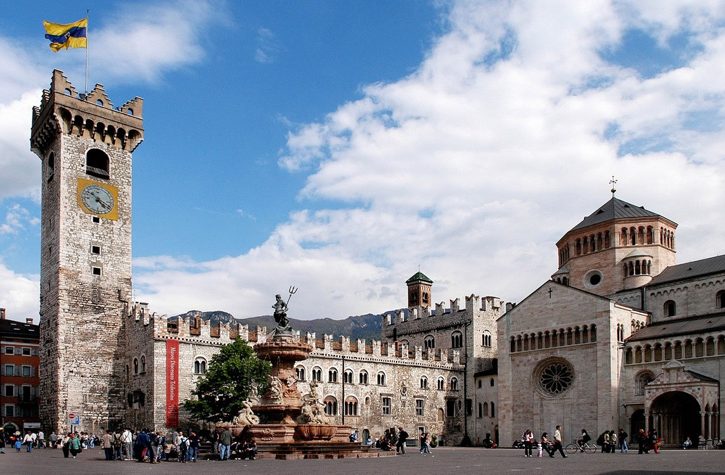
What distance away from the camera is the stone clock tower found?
63.9 meters

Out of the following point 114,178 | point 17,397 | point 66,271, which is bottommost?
point 17,397

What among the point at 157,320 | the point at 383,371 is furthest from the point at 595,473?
the point at 383,371

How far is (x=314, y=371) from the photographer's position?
72.2 m

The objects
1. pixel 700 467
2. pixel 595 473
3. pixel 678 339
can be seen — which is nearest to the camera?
pixel 595 473

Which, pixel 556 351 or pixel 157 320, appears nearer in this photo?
pixel 157 320

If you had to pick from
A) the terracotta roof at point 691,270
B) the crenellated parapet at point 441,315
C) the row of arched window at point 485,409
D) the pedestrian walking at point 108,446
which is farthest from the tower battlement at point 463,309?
the pedestrian walking at point 108,446

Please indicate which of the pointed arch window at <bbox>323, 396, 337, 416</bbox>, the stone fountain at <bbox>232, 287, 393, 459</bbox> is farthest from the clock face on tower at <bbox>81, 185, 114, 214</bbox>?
the stone fountain at <bbox>232, 287, 393, 459</bbox>

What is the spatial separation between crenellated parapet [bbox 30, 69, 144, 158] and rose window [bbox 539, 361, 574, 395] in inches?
1628

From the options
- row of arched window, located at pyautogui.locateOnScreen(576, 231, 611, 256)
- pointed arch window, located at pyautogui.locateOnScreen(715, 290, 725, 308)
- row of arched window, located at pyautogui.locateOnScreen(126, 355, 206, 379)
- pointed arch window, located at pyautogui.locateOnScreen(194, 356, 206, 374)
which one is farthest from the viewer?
row of arched window, located at pyautogui.locateOnScreen(576, 231, 611, 256)

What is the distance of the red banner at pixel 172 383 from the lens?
201ft

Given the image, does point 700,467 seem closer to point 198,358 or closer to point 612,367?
point 612,367

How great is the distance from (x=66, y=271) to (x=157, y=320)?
894 centimetres

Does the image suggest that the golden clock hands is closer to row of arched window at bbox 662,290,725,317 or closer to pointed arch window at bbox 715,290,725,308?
row of arched window at bbox 662,290,725,317

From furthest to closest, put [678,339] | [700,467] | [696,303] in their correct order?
[696,303] < [678,339] < [700,467]
